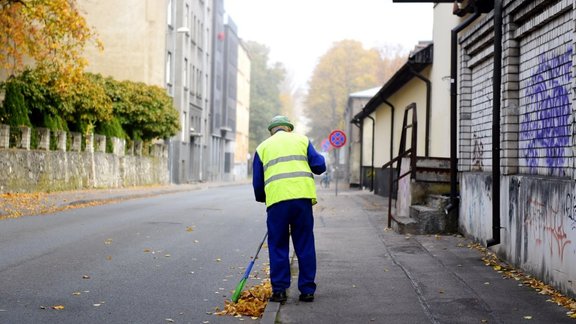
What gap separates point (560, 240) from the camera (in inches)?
298

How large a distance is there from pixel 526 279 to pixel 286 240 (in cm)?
288

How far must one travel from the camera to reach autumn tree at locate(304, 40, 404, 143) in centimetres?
7731

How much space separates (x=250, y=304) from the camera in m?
7.11

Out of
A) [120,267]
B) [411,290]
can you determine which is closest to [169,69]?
[120,267]

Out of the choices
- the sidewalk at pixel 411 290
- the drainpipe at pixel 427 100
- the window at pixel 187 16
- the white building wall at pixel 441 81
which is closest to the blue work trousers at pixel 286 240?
the sidewalk at pixel 411 290

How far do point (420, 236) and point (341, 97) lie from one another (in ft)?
220

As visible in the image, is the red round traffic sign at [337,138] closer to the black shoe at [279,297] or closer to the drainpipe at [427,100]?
the drainpipe at [427,100]

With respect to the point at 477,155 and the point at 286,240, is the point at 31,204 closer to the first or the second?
the point at 477,155

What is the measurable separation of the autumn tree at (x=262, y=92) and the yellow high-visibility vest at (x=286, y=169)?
8929cm

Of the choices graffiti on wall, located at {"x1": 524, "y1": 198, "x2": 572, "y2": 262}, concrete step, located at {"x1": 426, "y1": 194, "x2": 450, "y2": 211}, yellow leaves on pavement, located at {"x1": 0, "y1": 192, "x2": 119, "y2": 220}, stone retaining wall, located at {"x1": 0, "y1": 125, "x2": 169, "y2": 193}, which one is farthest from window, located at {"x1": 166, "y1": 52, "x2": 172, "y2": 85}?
graffiti on wall, located at {"x1": 524, "y1": 198, "x2": 572, "y2": 262}

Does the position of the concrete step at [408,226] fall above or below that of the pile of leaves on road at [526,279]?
above

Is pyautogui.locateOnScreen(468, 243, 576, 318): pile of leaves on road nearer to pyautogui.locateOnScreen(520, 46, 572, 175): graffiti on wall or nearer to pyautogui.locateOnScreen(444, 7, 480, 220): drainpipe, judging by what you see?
pyautogui.locateOnScreen(520, 46, 572, 175): graffiti on wall

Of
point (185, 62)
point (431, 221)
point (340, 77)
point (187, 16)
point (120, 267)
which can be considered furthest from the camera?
point (340, 77)

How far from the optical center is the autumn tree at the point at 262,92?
9869 cm
